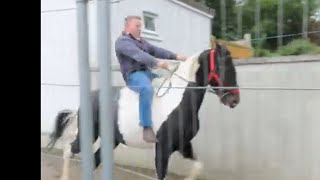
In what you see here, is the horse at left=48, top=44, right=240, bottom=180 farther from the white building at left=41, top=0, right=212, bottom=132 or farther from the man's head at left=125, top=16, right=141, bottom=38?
the man's head at left=125, top=16, right=141, bottom=38

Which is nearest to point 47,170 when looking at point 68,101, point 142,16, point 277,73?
point 68,101

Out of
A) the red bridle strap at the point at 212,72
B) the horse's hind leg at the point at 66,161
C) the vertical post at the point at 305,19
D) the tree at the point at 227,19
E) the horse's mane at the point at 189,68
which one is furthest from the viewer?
the horse's hind leg at the point at 66,161

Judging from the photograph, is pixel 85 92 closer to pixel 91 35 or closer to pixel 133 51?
pixel 91 35

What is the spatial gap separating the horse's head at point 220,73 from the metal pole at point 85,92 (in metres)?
0.48

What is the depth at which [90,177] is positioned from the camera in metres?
2.02

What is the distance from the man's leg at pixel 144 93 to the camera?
2.43 meters

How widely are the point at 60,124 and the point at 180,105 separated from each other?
882 millimetres

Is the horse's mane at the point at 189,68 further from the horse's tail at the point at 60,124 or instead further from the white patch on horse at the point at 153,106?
the horse's tail at the point at 60,124

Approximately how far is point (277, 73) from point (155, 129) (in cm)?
74

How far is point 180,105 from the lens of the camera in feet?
7.90

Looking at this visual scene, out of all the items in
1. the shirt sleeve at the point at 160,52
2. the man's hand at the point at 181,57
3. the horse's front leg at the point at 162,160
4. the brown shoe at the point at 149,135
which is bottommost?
the horse's front leg at the point at 162,160

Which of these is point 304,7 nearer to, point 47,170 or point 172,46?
point 172,46

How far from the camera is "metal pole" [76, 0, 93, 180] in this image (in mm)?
1990

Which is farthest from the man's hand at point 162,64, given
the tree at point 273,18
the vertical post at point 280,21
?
the vertical post at point 280,21
